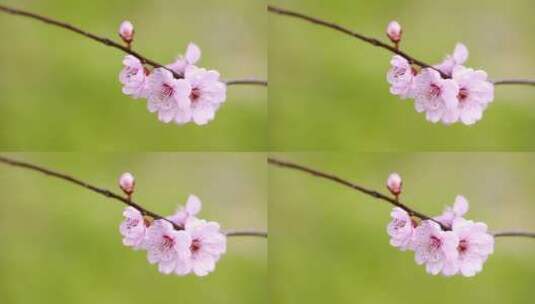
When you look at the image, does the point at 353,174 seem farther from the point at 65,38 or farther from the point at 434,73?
the point at 65,38

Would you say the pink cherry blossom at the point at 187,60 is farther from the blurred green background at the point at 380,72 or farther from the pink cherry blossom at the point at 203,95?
the blurred green background at the point at 380,72

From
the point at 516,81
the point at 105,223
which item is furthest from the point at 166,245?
the point at 516,81

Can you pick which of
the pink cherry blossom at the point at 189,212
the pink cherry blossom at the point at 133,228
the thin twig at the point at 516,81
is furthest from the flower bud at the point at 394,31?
the pink cherry blossom at the point at 133,228

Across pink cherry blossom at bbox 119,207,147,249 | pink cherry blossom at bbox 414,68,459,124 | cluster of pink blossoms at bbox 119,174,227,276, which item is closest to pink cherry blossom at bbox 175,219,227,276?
cluster of pink blossoms at bbox 119,174,227,276

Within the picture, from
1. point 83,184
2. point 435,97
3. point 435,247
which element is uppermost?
point 435,97

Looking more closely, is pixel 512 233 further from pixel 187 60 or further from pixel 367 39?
pixel 187 60

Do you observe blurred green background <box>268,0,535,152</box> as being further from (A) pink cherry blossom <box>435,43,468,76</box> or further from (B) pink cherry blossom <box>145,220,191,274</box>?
(B) pink cherry blossom <box>145,220,191,274</box>
